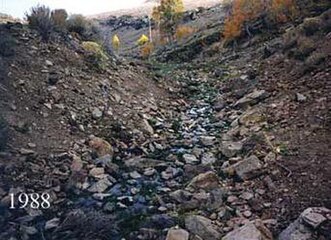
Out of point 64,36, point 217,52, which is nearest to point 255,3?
point 217,52

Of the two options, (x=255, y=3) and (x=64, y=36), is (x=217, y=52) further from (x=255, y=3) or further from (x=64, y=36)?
(x=64, y=36)

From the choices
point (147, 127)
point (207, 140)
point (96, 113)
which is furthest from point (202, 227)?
point (96, 113)

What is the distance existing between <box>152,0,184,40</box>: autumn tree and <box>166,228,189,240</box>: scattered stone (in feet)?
136

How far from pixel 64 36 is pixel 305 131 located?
29.9 ft

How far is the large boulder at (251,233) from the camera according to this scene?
18.8ft

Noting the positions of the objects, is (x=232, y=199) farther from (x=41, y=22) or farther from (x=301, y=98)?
(x=41, y=22)

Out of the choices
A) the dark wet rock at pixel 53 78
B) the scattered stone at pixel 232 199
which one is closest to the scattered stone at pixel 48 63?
the dark wet rock at pixel 53 78

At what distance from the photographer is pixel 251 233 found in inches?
227

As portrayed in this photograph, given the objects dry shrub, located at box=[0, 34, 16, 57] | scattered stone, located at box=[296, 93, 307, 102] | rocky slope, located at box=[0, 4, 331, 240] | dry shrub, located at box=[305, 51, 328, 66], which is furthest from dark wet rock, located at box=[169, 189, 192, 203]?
dry shrub, located at box=[0, 34, 16, 57]

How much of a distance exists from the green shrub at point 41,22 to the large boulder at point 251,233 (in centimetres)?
970

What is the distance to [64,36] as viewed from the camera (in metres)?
14.4

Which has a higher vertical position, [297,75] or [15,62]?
[15,62]

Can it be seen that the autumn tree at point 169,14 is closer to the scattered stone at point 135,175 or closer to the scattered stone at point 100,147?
the scattered stone at point 100,147

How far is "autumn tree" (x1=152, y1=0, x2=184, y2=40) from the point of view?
45.2 m
